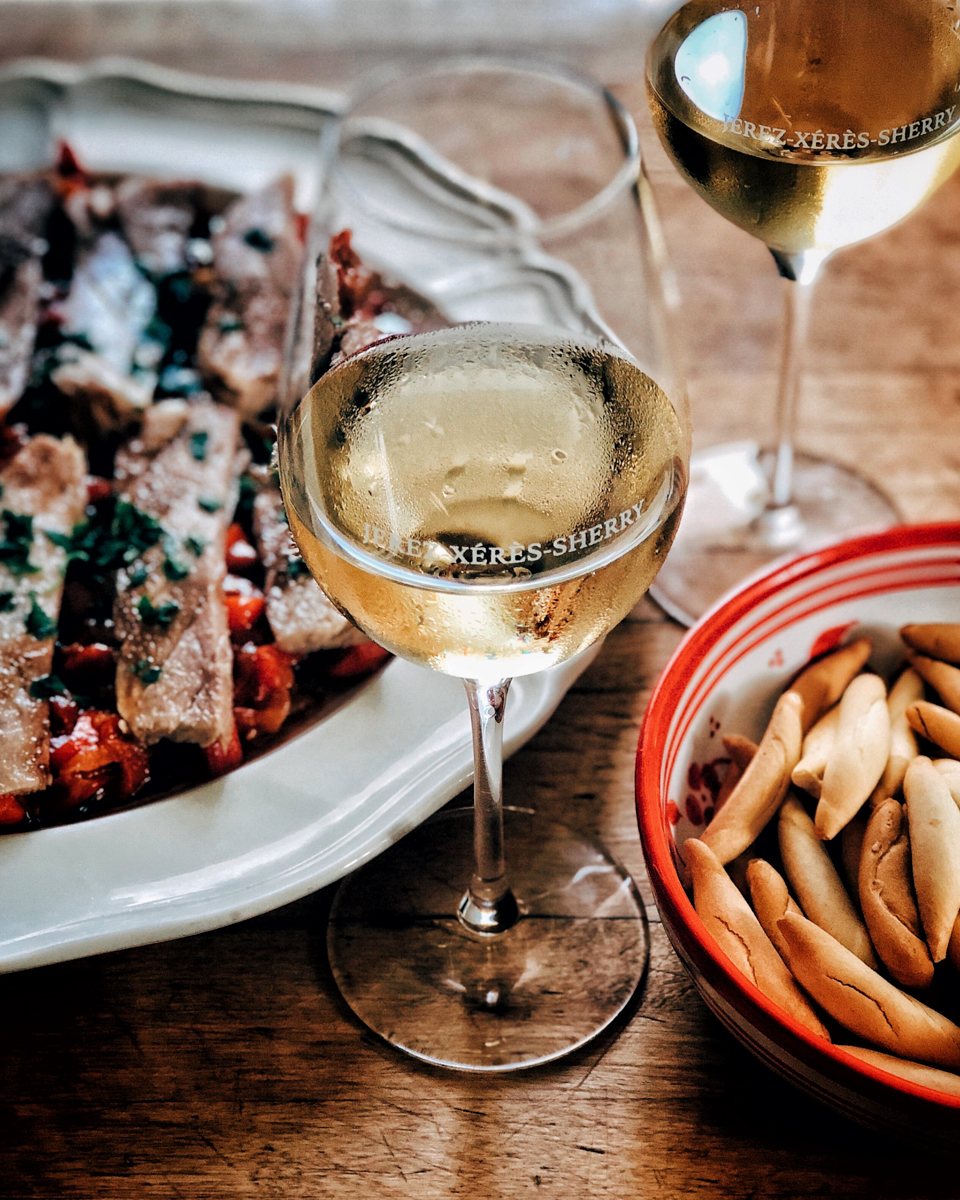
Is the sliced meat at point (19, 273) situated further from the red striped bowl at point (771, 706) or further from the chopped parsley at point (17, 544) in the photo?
the red striped bowl at point (771, 706)

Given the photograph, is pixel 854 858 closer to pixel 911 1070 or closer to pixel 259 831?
pixel 911 1070

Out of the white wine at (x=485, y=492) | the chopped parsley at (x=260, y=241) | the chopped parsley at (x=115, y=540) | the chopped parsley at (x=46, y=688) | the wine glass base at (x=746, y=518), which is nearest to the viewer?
the white wine at (x=485, y=492)

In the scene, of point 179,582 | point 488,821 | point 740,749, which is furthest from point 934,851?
point 179,582

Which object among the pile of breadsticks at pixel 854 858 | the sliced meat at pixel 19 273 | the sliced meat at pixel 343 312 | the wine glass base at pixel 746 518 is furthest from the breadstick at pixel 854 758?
the sliced meat at pixel 19 273

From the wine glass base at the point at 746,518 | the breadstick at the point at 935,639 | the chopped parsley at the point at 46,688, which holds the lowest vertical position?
the wine glass base at the point at 746,518

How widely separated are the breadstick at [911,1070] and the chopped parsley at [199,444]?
0.74 m

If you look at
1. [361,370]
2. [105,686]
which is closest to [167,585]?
[105,686]

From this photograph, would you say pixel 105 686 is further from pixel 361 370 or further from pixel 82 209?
pixel 82 209

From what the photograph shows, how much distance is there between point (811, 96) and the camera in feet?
2.84

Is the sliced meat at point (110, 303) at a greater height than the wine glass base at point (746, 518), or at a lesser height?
greater

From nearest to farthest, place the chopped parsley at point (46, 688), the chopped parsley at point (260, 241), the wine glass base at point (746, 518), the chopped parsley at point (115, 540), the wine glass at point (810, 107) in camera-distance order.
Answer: the wine glass at point (810, 107) < the chopped parsley at point (46, 688) < the chopped parsley at point (115, 540) < the wine glass base at point (746, 518) < the chopped parsley at point (260, 241)

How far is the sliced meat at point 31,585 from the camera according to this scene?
898 mm

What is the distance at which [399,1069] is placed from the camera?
2.69 ft

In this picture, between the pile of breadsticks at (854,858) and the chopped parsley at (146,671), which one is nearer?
the pile of breadsticks at (854,858)
